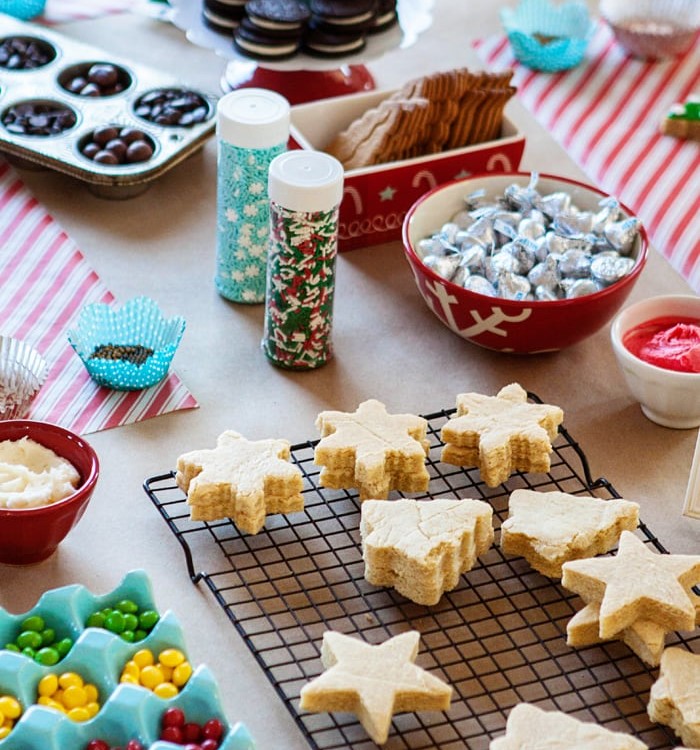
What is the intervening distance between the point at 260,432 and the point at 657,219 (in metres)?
0.82

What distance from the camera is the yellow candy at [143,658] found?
123 centimetres

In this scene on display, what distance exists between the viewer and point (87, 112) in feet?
6.79

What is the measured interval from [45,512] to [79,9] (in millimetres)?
1496

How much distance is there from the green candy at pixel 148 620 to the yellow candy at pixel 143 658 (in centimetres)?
4

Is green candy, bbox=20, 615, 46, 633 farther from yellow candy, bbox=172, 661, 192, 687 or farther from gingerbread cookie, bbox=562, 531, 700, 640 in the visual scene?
gingerbread cookie, bbox=562, 531, 700, 640

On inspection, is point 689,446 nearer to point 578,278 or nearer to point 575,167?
point 578,278

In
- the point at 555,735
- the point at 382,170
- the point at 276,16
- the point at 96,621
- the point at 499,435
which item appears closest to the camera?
the point at 555,735

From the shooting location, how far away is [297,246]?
63.1 inches

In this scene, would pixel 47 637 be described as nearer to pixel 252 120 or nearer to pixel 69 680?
pixel 69 680

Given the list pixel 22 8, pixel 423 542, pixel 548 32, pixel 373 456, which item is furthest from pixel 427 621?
pixel 22 8

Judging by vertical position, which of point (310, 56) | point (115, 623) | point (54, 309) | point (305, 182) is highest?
point (305, 182)

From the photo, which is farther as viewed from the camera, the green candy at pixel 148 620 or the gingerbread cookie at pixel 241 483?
the gingerbread cookie at pixel 241 483

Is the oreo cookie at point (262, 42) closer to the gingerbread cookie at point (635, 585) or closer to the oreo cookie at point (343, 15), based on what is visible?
the oreo cookie at point (343, 15)

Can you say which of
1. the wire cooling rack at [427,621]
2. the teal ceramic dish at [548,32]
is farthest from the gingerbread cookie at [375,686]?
the teal ceramic dish at [548,32]
